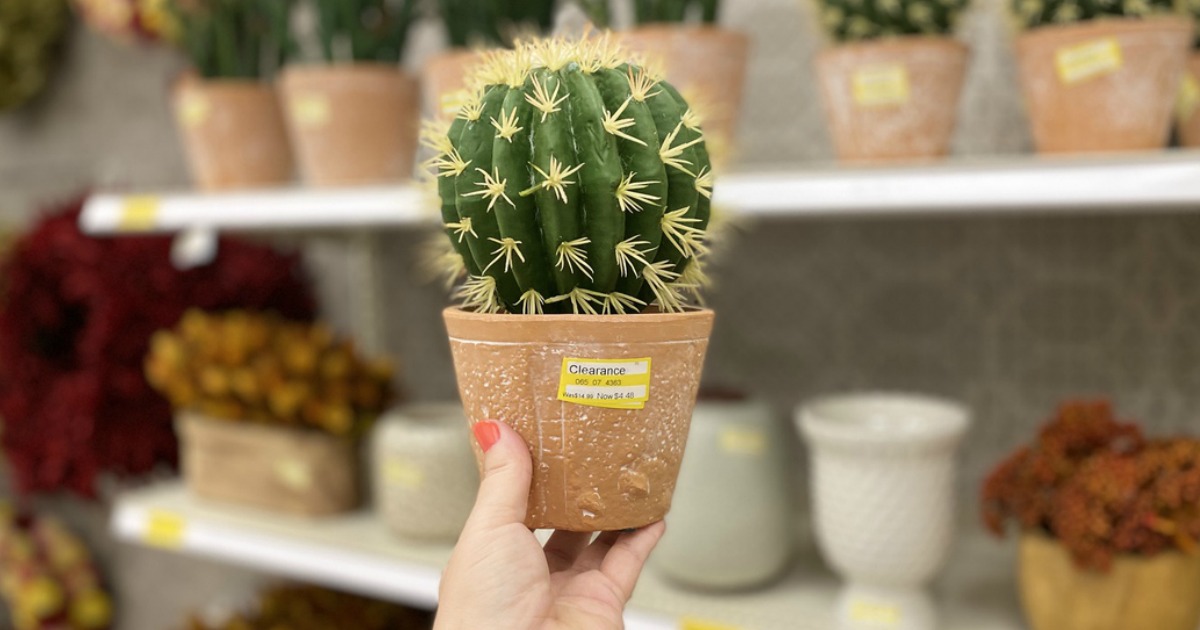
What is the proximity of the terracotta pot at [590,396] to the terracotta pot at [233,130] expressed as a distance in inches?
36.2

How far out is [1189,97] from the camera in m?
0.90

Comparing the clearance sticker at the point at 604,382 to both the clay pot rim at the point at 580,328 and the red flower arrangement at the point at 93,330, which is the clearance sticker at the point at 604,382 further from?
the red flower arrangement at the point at 93,330

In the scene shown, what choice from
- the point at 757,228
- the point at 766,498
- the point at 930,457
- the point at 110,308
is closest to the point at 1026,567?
the point at 930,457

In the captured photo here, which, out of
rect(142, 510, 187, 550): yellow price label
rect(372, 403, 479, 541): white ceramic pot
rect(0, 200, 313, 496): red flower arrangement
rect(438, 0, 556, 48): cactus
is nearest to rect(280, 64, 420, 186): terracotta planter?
rect(438, 0, 556, 48): cactus

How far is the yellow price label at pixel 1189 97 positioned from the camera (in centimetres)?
90

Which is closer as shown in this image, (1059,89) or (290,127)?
(1059,89)

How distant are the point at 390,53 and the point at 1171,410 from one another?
1.08 metres

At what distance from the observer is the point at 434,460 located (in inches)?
46.2

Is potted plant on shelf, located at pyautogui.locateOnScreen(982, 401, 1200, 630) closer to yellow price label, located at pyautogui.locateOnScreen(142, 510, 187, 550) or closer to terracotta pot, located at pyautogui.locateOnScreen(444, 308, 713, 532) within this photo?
terracotta pot, located at pyautogui.locateOnScreen(444, 308, 713, 532)

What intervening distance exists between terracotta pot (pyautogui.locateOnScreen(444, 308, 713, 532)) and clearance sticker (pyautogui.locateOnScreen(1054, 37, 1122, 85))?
0.52m

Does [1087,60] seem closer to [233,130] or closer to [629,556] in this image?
→ [629,556]

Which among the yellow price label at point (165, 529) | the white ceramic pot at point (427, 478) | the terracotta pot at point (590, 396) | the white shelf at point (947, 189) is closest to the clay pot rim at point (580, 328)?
the terracotta pot at point (590, 396)

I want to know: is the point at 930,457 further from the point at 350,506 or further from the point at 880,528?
the point at 350,506

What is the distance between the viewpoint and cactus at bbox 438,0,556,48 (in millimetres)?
1088
